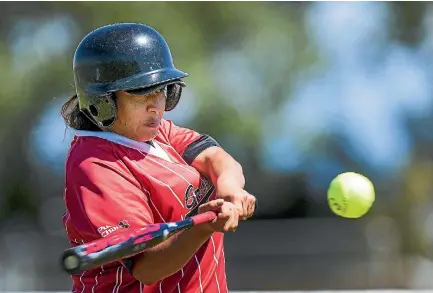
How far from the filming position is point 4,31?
1636 cm

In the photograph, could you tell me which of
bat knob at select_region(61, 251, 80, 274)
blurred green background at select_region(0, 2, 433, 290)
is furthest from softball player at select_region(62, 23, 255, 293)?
blurred green background at select_region(0, 2, 433, 290)

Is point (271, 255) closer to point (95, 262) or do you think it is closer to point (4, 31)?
point (4, 31)

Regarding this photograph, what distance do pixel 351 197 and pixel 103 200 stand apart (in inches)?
67.9

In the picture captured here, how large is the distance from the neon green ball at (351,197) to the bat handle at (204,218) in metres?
1.61

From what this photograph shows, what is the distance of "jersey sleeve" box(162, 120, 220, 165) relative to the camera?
3.74m

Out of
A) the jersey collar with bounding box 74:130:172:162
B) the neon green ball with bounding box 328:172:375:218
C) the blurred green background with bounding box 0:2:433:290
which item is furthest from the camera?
→ the blurred green background with bounding box 0:2:433:290

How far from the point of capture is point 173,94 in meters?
3.50

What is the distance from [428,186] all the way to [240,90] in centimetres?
401

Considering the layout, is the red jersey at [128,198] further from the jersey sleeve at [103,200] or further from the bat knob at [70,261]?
the bat knob at [70,261]

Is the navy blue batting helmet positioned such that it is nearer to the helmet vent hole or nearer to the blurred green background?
the helmet vent hole

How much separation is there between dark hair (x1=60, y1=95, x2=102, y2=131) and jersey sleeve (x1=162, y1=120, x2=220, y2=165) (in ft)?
1.26

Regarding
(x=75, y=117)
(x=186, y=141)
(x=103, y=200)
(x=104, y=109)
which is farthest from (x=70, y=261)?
(x=186, y=141)

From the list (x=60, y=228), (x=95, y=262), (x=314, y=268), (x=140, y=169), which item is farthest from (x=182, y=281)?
(x=60, y=228)

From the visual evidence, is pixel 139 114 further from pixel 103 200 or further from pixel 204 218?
pixel 204 218
